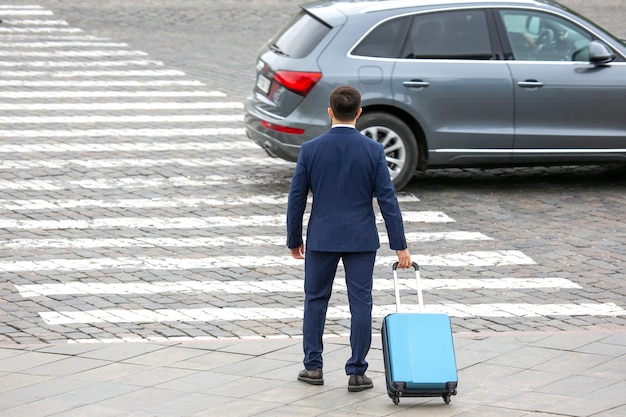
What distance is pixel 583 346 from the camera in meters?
7.93

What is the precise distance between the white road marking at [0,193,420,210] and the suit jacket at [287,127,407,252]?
520 centimetres

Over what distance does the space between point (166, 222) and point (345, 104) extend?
15.8 feet

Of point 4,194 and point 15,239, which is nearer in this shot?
point 15,239

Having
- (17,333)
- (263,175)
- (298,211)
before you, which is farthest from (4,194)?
(298,211)

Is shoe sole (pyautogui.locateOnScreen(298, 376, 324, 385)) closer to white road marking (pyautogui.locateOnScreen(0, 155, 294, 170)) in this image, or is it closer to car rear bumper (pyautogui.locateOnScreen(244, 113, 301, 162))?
car rear bumper (pyautogui.locateOnScreen(244, 113, 301, 162))

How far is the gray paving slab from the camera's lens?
680 centimetres

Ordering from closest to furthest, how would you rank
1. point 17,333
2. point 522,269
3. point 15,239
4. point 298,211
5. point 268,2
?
point 298,211 < point 17,333 < point 522,269 < point 15,239 < point 268,2

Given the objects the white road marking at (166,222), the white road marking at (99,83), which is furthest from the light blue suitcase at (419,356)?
the white road marking at (99,83)

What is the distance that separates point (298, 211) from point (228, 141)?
8.28 meters

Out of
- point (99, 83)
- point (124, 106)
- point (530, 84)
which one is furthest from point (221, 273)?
point (99, 83)

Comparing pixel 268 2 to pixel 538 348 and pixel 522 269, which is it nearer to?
pixel 522 269

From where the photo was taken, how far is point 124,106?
17.2m

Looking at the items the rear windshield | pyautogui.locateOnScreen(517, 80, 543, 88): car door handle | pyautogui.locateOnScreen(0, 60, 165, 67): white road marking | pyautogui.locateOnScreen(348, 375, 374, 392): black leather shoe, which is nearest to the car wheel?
the rear windshield

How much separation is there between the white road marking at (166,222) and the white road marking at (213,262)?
1.08 meters
